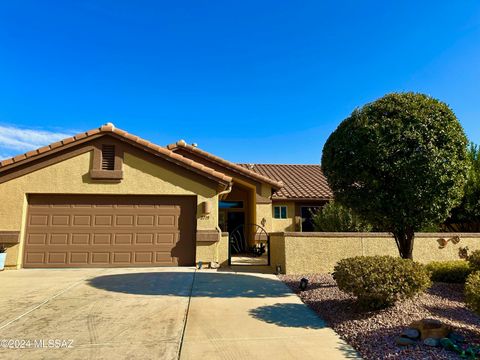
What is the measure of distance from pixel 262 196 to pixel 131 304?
10.9m

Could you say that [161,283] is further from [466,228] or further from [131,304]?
[466,228]

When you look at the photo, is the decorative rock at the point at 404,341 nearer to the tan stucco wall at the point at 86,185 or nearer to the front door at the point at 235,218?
the tan stucco wall at the point at 86,185

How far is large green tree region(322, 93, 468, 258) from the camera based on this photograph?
6.90 meters

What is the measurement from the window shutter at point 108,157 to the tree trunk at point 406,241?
984 cm

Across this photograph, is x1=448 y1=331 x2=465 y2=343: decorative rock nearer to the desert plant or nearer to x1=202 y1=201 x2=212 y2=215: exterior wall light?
x1=202 y1=201 x2=212 y2=215: exterior wall light

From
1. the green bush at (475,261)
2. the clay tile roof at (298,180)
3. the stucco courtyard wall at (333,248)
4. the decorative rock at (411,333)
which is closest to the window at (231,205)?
the clay tile roof at (298,180)

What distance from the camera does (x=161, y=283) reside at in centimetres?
873

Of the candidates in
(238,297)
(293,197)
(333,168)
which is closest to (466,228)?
(293,197)

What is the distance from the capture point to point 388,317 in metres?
5.69

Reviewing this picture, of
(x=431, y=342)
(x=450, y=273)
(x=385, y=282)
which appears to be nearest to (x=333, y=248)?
(x=450, y=273)

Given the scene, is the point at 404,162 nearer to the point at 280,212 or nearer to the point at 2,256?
the point at 280,212

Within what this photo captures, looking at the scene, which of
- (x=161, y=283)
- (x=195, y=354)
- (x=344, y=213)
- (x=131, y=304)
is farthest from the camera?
(x=344, y=213)

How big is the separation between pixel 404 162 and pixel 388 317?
3.24 meters

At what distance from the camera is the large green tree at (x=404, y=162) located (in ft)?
22.6
